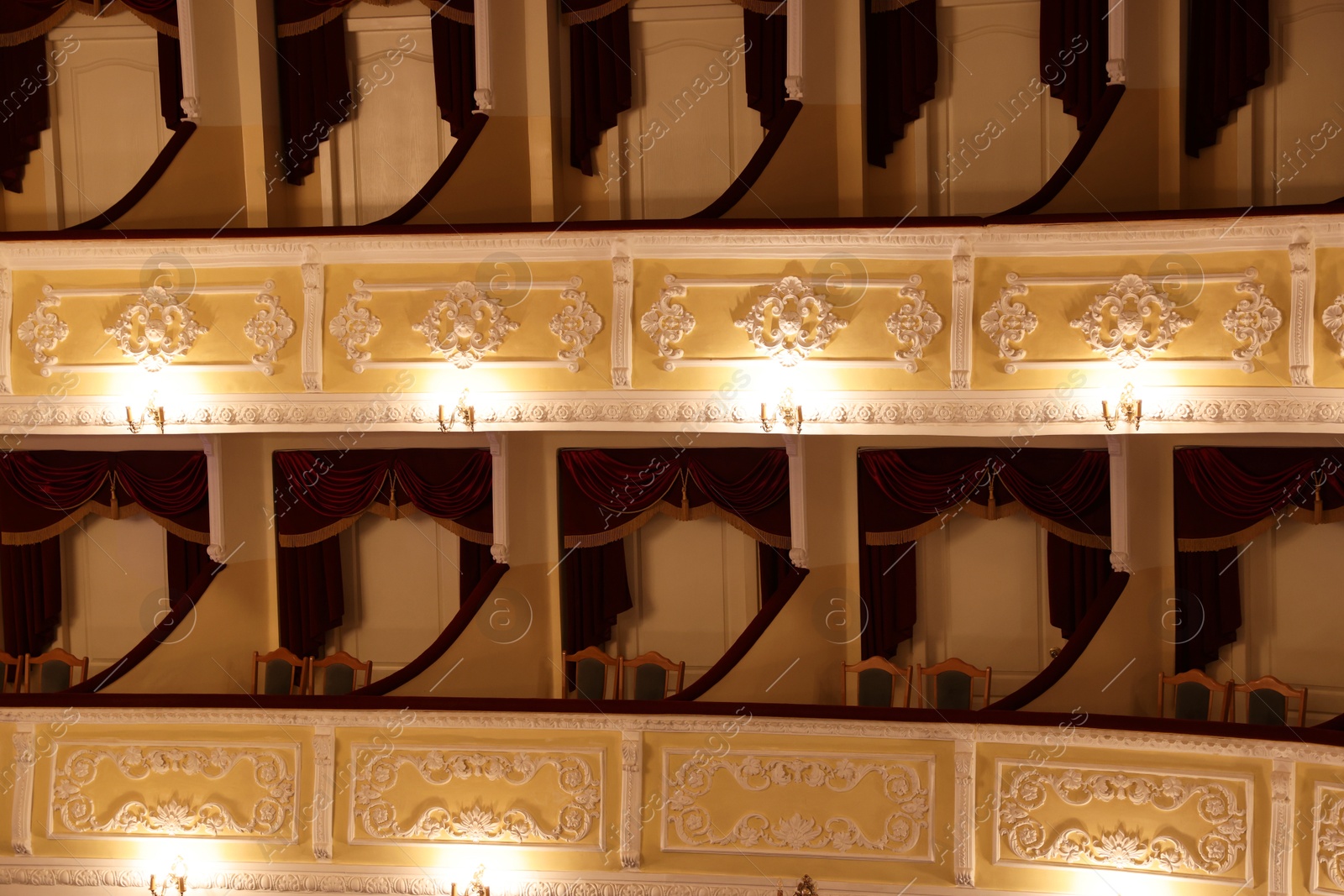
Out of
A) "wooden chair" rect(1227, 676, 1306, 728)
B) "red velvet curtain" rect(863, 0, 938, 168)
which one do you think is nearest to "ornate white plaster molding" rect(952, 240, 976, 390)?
"red velvet curtain" rect(863, 0, 938, 168)

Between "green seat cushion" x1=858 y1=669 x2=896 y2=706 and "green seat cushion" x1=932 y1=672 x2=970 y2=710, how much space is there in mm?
349

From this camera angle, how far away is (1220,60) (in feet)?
22.4

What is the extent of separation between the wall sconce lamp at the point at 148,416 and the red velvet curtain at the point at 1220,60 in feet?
23.0

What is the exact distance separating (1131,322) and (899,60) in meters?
2.64

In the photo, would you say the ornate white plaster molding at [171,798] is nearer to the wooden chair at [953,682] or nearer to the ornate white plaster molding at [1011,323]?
the wooden chair at [953,682]

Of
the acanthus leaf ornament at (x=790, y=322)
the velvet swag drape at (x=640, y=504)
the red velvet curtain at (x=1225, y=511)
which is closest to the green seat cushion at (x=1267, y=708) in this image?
the red velvet curtain at (x=1225, y=511)

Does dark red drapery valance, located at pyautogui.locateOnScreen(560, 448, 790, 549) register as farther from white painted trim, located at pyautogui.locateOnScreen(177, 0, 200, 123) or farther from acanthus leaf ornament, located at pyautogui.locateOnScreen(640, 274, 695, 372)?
white painted trim, located at pyautogui.locateOnScreen(177, 0, 200, 123)

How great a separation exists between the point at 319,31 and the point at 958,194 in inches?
191

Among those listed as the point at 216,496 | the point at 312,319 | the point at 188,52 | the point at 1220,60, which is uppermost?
the point at 188,52

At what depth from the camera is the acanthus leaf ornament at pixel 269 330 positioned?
22.0 ft

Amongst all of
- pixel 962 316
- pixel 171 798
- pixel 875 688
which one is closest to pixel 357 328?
pixel 171 798

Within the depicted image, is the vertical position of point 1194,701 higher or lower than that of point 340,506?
lower

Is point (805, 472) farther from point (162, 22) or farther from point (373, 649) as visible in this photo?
point (162, 22)

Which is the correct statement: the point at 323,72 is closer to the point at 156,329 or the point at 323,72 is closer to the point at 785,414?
the point at 156,329
